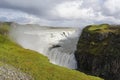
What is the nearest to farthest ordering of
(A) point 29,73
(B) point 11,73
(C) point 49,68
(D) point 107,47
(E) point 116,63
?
(B) point 11,73 → (A) point 29,73 → (C) point 49,68 → (E) point 116,63 → (D) point 107,47

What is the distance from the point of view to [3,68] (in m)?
58.6

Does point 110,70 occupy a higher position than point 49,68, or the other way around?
point 49,68

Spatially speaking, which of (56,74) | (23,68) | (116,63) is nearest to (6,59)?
(23,68)

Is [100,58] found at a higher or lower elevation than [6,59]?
lower

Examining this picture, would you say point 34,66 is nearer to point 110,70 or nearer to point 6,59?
point 6,59

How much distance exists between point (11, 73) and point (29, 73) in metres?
8.01

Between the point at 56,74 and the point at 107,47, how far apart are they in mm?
124878

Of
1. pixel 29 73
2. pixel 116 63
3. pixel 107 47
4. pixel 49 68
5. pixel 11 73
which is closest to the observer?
pixel 11 73

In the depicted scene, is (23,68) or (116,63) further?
(116,63)

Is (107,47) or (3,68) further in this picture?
(107,47)

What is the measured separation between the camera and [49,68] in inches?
2717

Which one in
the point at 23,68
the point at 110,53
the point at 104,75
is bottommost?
the point at 104,75

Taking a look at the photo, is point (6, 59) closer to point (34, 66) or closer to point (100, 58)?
point (34, 66)

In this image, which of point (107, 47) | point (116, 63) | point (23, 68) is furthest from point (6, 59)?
point (107, 47)
